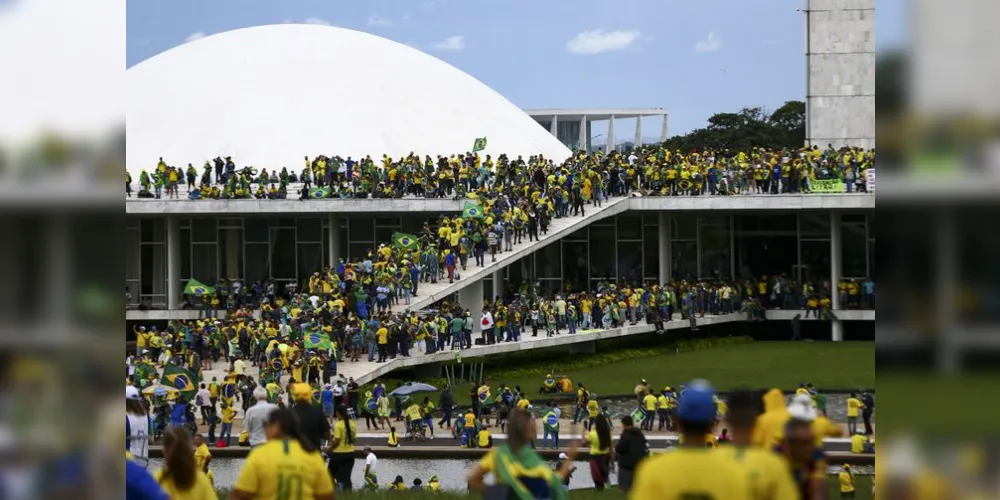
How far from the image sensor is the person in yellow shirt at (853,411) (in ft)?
64.8

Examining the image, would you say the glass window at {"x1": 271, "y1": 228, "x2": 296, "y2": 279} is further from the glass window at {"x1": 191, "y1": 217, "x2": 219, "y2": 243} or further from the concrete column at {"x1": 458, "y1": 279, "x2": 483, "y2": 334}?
the concrete column at {"x1": 458, "y1": 279, "x2": 483, "y2": 334}

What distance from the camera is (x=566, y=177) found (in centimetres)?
3562

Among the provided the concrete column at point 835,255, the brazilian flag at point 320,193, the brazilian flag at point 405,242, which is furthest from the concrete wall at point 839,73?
the brazilian flag at point 405,242

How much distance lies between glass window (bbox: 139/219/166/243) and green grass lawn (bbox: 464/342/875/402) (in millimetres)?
14251

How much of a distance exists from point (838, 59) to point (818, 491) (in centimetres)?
4292

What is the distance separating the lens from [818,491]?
221 inches

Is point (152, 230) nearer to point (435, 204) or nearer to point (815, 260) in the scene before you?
point (435, 204)

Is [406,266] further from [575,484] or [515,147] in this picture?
[515,147]

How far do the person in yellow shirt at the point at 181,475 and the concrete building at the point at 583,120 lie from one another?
86.1 meters

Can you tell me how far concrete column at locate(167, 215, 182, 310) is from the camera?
3919 centimetres

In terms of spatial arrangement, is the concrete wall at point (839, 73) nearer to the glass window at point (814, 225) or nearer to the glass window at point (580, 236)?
the glass window at point (814, 225)

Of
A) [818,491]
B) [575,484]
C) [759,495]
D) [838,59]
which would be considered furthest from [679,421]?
[838,59]

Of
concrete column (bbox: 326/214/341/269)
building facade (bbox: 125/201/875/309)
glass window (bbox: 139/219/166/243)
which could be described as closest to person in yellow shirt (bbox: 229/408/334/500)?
building facade (bbox: 125/201/875/309)

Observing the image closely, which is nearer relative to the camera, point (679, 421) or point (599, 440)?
point (679, 421)
